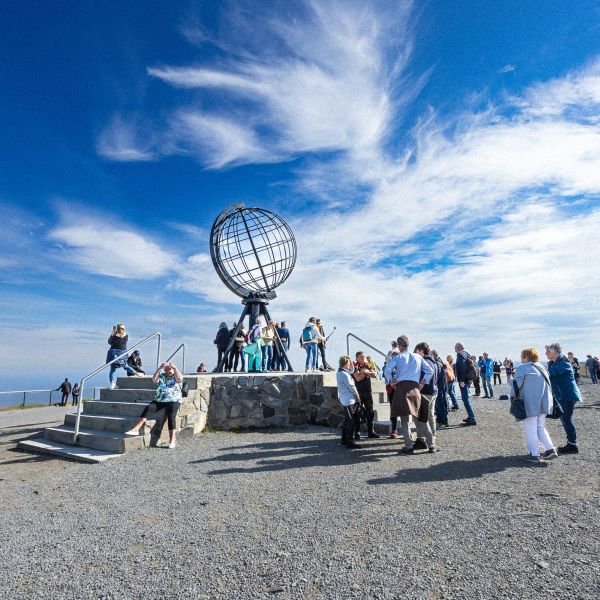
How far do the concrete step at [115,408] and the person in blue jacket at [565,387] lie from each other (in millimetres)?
7650

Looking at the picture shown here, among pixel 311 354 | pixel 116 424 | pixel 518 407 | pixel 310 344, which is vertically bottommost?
pixel 116 424

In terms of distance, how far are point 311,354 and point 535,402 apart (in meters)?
6.51

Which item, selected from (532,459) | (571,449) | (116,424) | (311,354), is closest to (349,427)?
(532,459)

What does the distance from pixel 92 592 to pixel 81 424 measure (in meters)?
6.38

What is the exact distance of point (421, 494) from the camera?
15.0 feet

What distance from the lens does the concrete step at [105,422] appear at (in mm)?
7781

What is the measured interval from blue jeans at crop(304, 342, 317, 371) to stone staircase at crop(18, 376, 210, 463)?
3294mm

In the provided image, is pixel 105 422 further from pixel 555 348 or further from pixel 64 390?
pixel 64 390

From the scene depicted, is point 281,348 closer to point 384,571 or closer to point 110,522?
point 110,522

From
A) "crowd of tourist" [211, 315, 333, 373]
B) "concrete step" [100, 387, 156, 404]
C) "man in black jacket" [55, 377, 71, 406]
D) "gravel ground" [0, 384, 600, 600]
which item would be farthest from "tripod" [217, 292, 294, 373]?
"man in black jacket" [55, 377, 71, 406]

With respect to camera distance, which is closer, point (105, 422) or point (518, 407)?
point (518, 407)

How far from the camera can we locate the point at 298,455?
6.67 m

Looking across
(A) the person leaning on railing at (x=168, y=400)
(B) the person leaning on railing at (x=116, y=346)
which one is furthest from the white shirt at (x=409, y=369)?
(B) the person leaning on railing at (x=116, y=346)

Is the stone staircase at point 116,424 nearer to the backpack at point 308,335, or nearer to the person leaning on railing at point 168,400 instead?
the person leaning on railing at point 168,400
